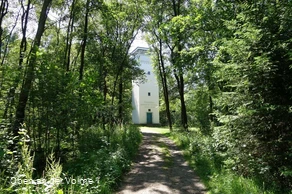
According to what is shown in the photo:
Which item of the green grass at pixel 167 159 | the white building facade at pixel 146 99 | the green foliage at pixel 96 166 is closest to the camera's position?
the green foliage at pixel 96 166

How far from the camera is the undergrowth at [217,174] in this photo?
4797mm

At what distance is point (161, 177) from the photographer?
707cm

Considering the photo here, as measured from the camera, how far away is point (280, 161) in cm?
485

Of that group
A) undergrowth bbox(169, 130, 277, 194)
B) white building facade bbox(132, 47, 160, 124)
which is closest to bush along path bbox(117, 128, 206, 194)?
undergrowth bbox(169, 130, 277, 194)

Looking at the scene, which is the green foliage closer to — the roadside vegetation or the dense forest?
the dense forest

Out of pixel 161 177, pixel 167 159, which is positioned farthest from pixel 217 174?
pixel 167 159

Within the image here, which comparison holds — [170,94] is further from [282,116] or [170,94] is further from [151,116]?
[282,116]

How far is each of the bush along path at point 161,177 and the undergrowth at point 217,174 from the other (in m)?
0.28

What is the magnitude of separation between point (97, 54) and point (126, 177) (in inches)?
542

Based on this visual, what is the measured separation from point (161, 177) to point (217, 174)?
170cm

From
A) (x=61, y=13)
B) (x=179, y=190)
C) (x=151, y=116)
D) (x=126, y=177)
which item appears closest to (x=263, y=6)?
(x=179, y=190)

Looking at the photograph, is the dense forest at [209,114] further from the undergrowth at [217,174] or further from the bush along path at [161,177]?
the bush along path at [161,177]

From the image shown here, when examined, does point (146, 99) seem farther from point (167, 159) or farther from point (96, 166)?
point (96, 166)

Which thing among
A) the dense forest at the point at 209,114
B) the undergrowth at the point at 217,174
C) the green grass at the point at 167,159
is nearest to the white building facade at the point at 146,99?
the dense forest at the point at 209,114
